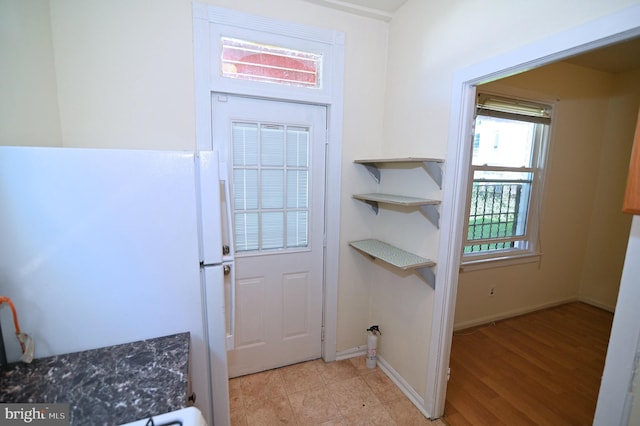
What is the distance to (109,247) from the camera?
3.40 ft

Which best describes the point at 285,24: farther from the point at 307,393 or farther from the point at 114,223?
the point at 307,393

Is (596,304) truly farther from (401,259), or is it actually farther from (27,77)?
(27,77)

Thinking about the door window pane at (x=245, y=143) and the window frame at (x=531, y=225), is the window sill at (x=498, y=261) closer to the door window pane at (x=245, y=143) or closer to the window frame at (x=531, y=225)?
the window frame at (x=531, y=225)

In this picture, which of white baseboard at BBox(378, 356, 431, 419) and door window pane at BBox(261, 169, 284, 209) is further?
door window pane at BBox(261, 169, 284, 209)

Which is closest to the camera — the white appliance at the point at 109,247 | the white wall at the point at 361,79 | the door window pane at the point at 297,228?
the white appliance at the point at 109,247

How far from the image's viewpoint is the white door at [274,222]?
1.94 m

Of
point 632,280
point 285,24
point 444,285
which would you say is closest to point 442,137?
point 444,285

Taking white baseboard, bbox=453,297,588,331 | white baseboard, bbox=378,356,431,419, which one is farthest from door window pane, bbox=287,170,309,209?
white baseboard, bbox=453,297,588,331

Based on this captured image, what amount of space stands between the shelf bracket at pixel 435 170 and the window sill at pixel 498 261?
1.34 m

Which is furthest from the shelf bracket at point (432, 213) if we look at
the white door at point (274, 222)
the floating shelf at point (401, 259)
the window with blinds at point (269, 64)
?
the window with blinds at point (269, 64)

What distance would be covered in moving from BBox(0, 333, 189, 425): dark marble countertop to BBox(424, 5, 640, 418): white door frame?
146 centimetres

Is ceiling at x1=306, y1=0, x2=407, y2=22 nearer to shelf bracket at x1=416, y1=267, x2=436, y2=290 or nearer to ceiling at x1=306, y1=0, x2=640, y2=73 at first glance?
ceiling at x1=306, y1=0, x2=640, y2=73

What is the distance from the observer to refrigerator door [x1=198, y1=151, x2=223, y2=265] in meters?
1.13

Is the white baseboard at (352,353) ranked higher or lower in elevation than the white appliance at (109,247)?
lower
